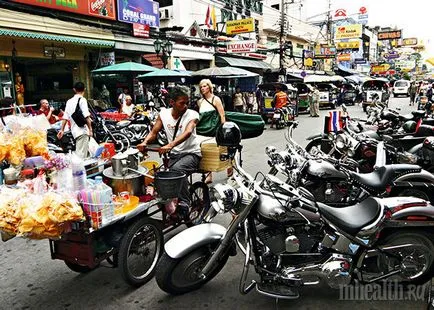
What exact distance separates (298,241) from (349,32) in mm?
36919

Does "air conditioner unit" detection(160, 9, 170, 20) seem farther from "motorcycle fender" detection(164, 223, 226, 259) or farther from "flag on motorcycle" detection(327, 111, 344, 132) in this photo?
"motorcycle fender" detection(164, 223, 226, 259)

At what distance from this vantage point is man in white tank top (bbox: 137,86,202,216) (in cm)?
408

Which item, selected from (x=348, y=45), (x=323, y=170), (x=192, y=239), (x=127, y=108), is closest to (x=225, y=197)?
(x=192, y=239)

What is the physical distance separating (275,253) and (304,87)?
72.1 feet

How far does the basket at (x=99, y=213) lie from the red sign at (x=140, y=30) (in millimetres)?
13072

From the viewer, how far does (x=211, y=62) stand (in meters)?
22.5

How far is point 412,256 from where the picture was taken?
10.2ft

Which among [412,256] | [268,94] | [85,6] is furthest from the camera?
[268,94]

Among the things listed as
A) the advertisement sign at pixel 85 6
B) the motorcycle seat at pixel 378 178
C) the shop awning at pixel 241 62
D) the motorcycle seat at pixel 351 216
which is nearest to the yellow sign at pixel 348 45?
the shop awning at pixel 241 62

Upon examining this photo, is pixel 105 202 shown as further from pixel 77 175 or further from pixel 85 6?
pixel 85 6

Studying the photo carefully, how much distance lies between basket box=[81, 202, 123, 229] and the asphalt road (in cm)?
75

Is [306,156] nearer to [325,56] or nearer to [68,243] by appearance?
[68,243]

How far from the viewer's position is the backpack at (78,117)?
21.5ft

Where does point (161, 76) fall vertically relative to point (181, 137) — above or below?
above
